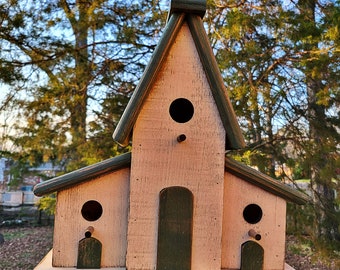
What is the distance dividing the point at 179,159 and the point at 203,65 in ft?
1.52

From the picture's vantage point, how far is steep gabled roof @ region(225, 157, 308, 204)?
65.5 inches

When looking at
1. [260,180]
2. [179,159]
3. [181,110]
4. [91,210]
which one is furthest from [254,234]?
[91,210]

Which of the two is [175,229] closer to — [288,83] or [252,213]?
[252,213]

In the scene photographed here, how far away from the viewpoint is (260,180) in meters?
1.67

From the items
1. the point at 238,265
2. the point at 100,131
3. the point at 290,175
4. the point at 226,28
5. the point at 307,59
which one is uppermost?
the point at 226,28

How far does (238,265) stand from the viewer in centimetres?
165

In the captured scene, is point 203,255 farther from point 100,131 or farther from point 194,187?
point 100,131

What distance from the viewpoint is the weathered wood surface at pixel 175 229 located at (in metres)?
1.52

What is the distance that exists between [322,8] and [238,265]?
4631mm

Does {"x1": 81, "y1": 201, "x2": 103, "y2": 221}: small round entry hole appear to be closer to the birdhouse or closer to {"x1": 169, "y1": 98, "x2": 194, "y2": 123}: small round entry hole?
the birdhouse

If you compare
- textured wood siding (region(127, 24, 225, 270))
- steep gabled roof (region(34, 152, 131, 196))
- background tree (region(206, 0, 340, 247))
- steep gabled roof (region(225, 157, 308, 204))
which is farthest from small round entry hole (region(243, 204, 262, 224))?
background tree (region(206, 0, 340, 247))

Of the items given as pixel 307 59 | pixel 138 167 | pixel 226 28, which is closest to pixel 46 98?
pixel 226 28

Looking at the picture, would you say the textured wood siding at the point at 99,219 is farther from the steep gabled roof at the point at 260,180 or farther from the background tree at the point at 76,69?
the background tree at the point at 76,69

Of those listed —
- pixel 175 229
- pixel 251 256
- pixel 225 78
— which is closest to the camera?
pixel 175 229
